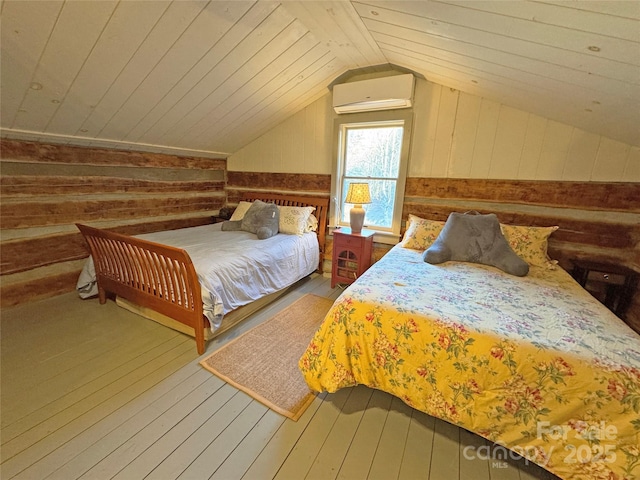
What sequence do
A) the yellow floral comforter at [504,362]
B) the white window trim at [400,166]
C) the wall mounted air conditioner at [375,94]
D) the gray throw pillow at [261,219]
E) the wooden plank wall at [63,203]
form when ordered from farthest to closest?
the gray throw pillow at [261,219] < the white window trim at [400,166] < the wall mounted air conditioner at [375,94] < the wooden plank wall at [63,203] < the yellow floral comforter at [504,362]

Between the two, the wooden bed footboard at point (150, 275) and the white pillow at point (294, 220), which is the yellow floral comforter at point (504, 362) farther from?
the white pillow at point (294, 220)

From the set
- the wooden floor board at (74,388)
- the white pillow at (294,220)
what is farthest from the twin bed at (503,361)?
the white pillow at (294,220)

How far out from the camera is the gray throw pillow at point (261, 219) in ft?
10.5

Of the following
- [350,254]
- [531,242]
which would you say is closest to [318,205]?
[350,254]

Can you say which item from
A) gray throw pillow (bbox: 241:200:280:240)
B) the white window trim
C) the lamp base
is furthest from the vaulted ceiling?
the lamp base

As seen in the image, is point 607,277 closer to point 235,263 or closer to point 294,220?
point 294,220

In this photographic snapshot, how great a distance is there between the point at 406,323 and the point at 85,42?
2578mm

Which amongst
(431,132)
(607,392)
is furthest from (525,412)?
(431,132)

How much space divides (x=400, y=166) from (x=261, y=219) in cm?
177

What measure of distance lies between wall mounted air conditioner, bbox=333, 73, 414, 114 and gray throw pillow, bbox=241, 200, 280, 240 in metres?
1.45

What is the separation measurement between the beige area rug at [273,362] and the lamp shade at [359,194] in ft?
4.23

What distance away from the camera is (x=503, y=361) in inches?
45.9

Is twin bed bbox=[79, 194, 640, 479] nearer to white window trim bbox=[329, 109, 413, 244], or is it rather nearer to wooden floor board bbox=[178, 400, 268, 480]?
wooden floor board bbox=[178, 400, 268, 480]

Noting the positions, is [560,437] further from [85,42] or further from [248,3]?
[85,42]
